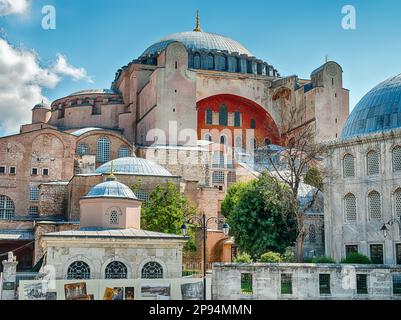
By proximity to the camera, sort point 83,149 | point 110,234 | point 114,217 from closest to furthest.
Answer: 1. point 110,234
2. point 114,217
3. point 83,149

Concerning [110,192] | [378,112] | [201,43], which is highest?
[201,43]

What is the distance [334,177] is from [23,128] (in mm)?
31223

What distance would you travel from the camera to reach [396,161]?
99.0 feet

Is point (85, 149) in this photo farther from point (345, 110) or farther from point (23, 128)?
Result: point (345, 110)

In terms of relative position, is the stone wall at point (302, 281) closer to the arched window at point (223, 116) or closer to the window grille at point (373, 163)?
the window grille at point (373, 163)

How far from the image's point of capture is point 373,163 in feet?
102

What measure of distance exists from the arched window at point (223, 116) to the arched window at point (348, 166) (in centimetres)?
2254

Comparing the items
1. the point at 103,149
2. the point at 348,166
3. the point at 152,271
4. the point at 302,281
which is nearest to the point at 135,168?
the point at 103,149

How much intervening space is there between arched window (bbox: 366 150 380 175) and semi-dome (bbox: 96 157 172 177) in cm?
1249

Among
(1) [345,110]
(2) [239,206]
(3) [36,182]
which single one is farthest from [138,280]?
(1) [345,110]

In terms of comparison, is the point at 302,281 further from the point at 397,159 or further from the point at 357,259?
the point at 397,159

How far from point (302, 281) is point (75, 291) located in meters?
7.85

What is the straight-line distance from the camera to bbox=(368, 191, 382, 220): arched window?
101 feet

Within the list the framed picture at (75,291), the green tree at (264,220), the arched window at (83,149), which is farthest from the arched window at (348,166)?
the arched window at (83,149)
